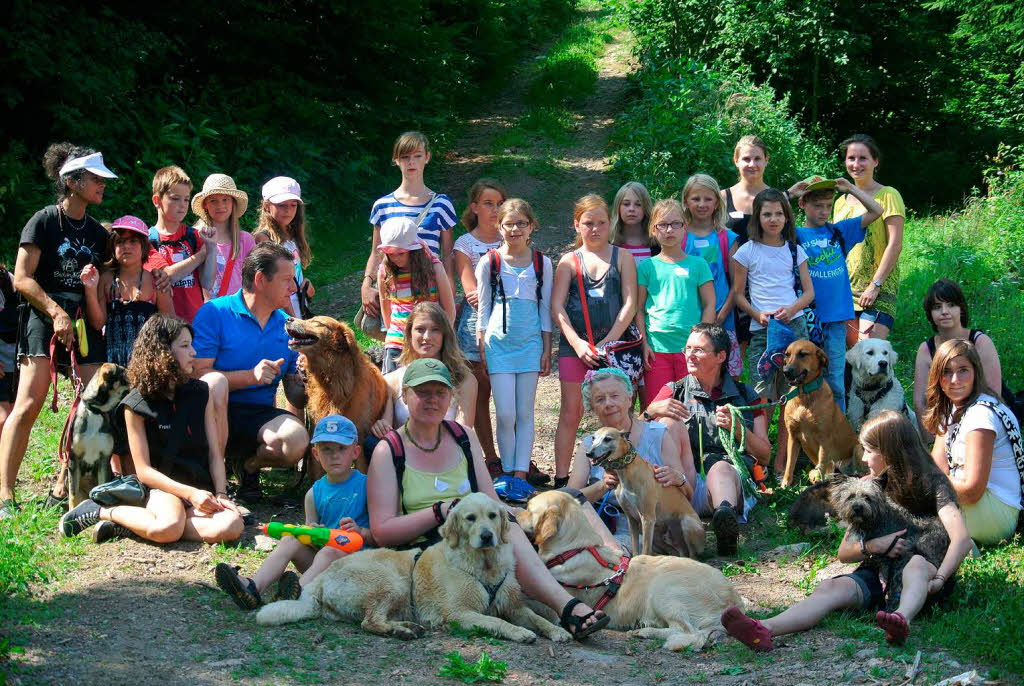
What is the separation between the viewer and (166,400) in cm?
570

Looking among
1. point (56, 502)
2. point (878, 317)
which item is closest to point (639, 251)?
point (878, 317)

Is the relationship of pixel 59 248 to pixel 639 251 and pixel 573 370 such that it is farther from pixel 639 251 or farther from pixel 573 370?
pixel 639 251

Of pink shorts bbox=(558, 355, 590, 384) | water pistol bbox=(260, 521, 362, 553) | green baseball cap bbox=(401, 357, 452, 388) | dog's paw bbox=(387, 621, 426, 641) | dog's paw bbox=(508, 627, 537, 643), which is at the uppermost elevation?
green baseball cap bbox=(401, 357, 452, 388)

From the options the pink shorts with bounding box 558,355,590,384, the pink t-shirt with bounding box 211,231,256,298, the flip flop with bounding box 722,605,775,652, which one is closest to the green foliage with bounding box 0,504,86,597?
the pink t-shirt with bounding box 211,231,256,298

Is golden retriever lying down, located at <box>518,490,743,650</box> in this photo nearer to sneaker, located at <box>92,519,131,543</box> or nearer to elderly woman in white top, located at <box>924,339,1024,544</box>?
elderly woman in white top, located at <box>924,339,1024,544</box>

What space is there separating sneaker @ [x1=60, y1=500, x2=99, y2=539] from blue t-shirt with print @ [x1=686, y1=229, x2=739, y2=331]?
4379 mm

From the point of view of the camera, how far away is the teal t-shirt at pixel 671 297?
→ 265 inches

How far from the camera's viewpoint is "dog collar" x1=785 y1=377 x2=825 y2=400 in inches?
261

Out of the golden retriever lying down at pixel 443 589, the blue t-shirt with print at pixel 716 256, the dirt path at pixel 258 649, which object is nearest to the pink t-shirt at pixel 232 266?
the dirt path at pixel 258 649

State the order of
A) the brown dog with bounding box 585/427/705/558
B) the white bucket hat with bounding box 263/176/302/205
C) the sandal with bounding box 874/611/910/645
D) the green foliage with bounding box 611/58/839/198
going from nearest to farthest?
the sandal with bounding box 874/611/910/645 < the brown dog with bounding box 585/427/705/558 < the white bucket hat with bounding box 263/176/302/205 < the green foliage with bounding box 611/58/839/198

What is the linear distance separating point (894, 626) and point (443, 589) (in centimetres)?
206

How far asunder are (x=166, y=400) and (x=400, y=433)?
152 cm

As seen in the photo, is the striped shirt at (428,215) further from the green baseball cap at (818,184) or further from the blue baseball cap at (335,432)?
the green baseball cap at (818,184)

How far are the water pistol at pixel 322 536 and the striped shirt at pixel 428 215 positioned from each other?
2.80 meters
